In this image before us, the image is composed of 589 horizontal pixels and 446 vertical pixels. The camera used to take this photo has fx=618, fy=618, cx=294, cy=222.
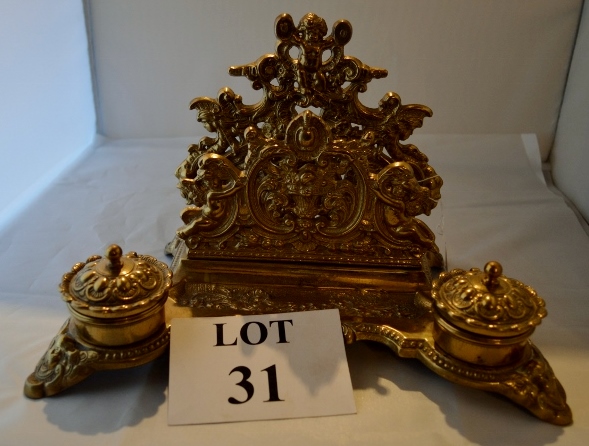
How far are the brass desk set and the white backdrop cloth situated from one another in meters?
0.06

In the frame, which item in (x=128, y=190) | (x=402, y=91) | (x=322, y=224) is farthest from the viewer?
(x=402, y=91)

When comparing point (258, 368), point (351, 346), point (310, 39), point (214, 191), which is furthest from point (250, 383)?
point (310, 39)

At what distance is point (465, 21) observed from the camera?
1951mm

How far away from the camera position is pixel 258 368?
106 centimetres

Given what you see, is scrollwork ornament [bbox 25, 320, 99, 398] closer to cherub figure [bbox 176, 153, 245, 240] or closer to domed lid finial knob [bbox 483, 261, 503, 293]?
cherub figure [bbox 176, 153, 245, 240]

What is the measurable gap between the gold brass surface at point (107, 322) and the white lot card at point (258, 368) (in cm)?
6

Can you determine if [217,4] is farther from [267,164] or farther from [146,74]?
[267,164]

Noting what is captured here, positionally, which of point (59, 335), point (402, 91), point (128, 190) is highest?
point (402, 91)

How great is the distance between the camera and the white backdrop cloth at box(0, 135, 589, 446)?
3.27 feet

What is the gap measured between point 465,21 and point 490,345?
4.20ft

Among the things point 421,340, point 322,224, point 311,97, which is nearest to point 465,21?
point 311,97

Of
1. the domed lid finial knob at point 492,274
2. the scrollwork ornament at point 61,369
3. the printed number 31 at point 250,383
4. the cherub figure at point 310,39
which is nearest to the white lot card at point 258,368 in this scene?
the printed number 31 at point 250,383

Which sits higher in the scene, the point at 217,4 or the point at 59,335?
the point at 217,4

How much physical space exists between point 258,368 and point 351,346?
217mm
